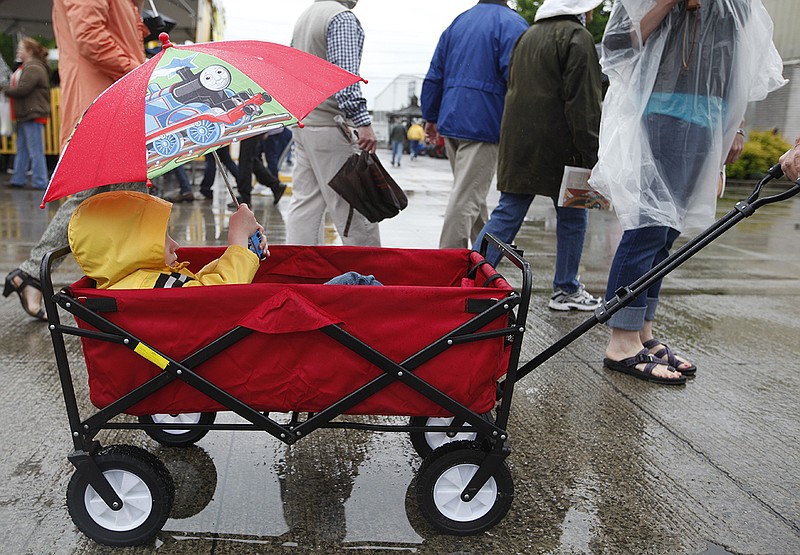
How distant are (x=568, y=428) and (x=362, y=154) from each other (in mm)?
1871

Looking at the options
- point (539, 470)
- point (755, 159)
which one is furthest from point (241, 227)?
point (755, 159)

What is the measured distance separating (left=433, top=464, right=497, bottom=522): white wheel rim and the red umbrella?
118 centimetres

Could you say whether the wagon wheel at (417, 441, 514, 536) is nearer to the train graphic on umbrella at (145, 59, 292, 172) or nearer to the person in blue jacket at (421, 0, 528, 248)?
the train graphic on umbrella at (145, 59, 292, 172)

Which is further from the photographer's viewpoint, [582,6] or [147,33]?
[147,33]

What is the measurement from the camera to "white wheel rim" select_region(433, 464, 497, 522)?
234cm

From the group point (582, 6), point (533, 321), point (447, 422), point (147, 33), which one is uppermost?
point (582, 6)

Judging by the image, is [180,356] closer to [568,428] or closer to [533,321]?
[568,428]

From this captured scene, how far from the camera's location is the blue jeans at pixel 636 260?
11.7 ft

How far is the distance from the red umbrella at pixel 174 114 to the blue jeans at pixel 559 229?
2.30 m

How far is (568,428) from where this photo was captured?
3146 mm

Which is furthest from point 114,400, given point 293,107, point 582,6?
point 582,6

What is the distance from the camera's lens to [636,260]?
3.62 metres

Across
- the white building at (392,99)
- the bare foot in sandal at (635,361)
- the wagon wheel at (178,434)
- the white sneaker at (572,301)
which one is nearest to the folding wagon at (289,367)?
the wagon wheel at (178,434)

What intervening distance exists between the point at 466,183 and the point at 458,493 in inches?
116
